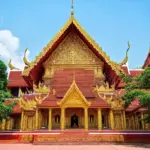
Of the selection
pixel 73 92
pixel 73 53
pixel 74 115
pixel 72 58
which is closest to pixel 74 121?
pixel 74 115

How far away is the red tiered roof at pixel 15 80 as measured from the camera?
1532 centimetres

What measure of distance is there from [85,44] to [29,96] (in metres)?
4.98

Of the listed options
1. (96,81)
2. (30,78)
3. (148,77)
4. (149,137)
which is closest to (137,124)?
(149,137)

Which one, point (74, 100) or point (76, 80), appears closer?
point (74, 100)

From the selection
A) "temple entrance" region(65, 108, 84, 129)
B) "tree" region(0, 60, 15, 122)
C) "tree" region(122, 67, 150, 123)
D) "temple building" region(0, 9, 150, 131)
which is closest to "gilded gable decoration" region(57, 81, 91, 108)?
"temple building" region(0, 9, 150, 131)

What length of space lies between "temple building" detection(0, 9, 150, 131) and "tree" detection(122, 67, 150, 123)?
1648 mm

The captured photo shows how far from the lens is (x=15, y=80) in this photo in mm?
15984

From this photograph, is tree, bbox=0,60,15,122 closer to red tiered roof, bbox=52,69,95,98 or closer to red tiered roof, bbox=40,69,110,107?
red tiered roof, bbox=40,69,110,107

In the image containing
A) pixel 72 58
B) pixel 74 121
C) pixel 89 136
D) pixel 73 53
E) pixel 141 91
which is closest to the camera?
pixel 141 91

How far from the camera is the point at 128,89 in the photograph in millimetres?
8234

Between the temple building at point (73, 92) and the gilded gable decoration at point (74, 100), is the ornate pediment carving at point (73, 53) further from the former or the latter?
the gilded gable decoration at point (74, 100)

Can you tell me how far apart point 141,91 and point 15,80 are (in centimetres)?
1139

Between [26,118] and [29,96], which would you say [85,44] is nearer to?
[29,96]

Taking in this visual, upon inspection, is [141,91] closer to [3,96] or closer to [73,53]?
[3,96]
